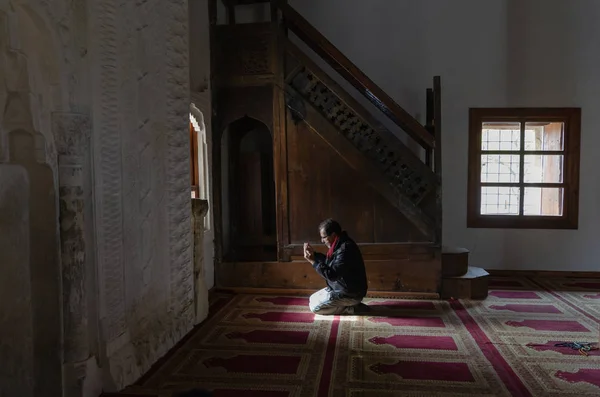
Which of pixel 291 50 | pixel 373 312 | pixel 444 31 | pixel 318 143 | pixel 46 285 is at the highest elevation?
pixel 444 31

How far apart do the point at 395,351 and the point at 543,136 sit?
4.52 meters

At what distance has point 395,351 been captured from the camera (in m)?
3.79

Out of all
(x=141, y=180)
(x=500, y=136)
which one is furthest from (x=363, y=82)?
(x=141, y=180)

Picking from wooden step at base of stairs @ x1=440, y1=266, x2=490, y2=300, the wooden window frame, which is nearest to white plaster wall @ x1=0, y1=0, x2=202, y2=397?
wooden step at base of stairs @ x1=440, y1=266, x2=490, y2=300

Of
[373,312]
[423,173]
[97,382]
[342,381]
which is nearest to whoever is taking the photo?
[97,382]

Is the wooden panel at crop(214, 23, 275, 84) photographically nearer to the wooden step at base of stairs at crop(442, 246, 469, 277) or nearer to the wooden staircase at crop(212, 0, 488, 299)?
the wooden staircase at crop(212, 0, 488, 299)

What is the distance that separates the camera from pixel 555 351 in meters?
3.78

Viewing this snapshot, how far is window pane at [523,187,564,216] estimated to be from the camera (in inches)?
263

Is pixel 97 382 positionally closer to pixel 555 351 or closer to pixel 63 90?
pixel 63 90

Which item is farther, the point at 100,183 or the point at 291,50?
the point at 291,50

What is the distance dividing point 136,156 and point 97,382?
152 centimetres

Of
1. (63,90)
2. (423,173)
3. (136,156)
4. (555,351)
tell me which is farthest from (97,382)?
(423,173)

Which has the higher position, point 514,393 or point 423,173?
point 423,173

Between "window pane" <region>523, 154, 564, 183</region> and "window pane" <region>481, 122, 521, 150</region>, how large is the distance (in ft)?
0.95
